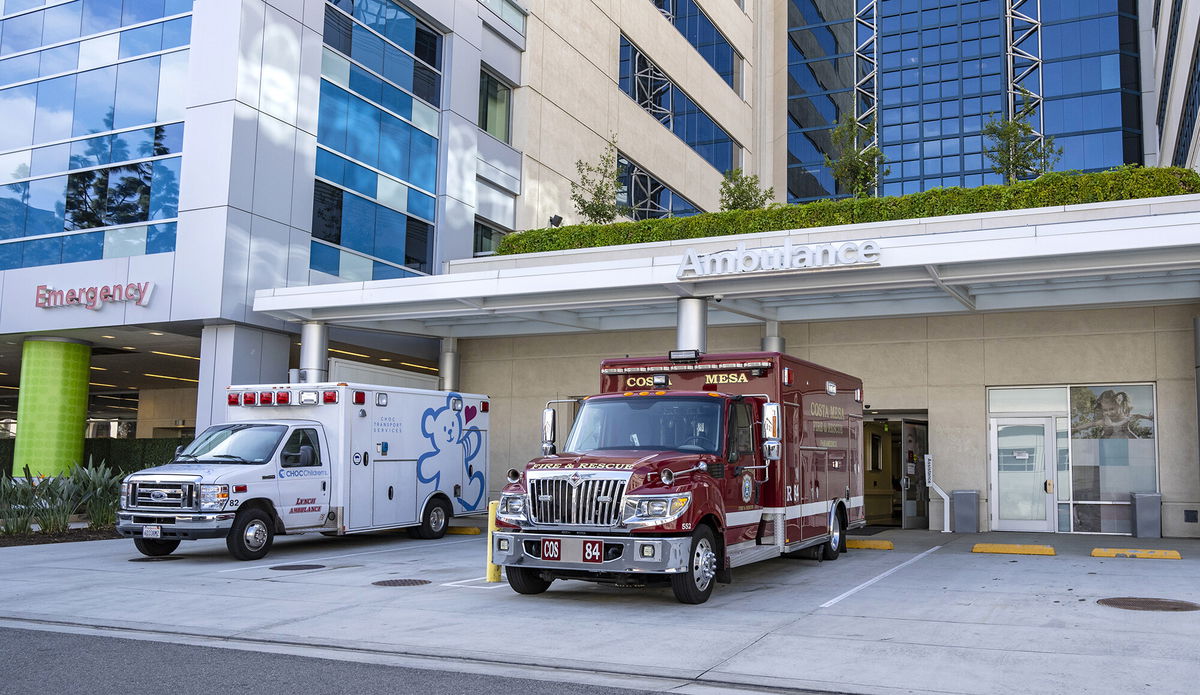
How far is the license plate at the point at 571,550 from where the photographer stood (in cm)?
999

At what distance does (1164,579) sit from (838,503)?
4391 millimetres

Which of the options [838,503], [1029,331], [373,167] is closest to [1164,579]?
[838,503]

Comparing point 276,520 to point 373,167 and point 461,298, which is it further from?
point 373,167

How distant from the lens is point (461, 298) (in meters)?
20.0

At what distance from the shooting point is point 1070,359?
1962cm

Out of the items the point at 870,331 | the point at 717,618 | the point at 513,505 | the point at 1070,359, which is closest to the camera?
the point at 717,618

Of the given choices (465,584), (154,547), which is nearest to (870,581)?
(465,584)

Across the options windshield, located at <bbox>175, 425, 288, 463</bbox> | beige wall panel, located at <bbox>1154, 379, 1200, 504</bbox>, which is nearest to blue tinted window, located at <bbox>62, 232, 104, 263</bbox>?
windshield, located at <bbox>175, 425, 288, 463</bbox>

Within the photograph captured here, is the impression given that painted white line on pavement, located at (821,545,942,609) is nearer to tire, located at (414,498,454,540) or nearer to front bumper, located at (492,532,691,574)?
front bumper, located at (492,532,691,574)

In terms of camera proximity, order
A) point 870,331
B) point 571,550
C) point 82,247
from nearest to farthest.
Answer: point 571,550 → point 870,331 → point 82,247

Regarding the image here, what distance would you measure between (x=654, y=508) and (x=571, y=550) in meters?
0.95

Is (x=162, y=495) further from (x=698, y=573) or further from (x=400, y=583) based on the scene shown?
(x=698, y=573)

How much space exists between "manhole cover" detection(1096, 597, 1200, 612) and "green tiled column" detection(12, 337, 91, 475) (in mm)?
22317

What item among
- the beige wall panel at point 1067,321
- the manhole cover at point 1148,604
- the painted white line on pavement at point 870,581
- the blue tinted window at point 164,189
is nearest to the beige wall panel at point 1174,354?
the beige wall panel at point 1067,321
